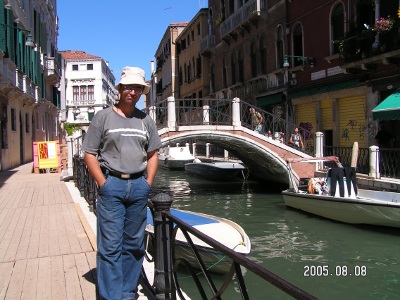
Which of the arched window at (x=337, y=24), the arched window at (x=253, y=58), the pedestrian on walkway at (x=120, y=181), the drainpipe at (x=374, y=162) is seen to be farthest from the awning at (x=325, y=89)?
the pedestrian on walkway at (x=120, y=181)

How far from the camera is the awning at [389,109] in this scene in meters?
12.4

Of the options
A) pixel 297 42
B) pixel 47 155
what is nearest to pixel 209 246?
pixel 47 155

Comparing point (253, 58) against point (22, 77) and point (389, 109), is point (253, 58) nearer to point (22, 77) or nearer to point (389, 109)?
point (22, 77)

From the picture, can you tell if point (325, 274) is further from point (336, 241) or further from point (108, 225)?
point (108, 225)

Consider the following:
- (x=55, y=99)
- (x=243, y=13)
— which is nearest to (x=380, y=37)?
(x=243, y=13)

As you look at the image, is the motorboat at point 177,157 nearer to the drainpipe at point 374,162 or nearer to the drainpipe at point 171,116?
the drainpipe at point 171,116

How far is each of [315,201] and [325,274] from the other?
414cm

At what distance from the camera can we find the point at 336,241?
9133 millimetres

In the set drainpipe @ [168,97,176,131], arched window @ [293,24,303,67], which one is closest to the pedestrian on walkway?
drainpipe @ [168,97,176,131]

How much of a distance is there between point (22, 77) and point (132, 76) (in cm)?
1759

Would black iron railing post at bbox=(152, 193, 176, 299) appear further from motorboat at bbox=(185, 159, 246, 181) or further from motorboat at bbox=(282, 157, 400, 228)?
motorboat at bbox=(185, 159, 246, 181)

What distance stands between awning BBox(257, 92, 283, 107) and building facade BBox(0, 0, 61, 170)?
33.5 feet

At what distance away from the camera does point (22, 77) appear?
62.6ft

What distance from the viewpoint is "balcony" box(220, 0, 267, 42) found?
2109cm
